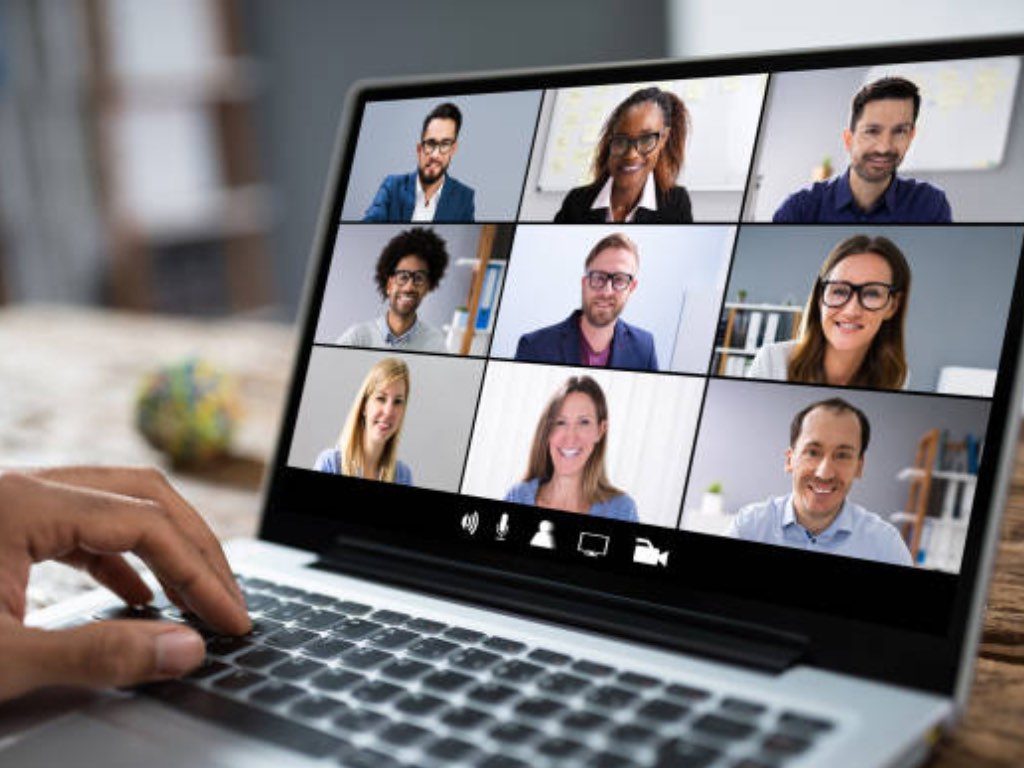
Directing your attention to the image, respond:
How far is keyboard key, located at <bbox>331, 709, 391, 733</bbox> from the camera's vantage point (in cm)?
45

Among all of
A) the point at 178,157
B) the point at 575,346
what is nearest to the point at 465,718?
the point at 575,346

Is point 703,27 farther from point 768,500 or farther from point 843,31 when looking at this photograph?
point 768,500

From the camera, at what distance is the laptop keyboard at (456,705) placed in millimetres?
417

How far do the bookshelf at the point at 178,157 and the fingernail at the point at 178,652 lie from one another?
345 cm

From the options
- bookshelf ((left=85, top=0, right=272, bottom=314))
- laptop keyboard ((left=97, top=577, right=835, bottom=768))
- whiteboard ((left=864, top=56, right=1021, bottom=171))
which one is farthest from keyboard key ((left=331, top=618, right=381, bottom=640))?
bookshelf ((left=85, top=0, right=272, bottom=314))

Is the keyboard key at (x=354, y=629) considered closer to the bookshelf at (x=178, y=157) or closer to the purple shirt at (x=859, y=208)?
the purple shirt at (x=859, y=208)

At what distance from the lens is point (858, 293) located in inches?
21.1

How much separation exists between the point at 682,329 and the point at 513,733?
0.25 metres

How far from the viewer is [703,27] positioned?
10.8 feet

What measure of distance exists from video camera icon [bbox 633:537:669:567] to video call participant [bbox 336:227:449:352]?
7.7 inches

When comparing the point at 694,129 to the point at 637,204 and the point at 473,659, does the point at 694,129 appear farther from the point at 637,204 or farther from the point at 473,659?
the point at 473,659

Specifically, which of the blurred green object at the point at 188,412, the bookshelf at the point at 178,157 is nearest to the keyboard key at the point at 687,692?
the blurred green object at the point at 188,412

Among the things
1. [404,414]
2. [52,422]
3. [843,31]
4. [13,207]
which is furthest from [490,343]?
[13,207]

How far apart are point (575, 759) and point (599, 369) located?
0.25 m
